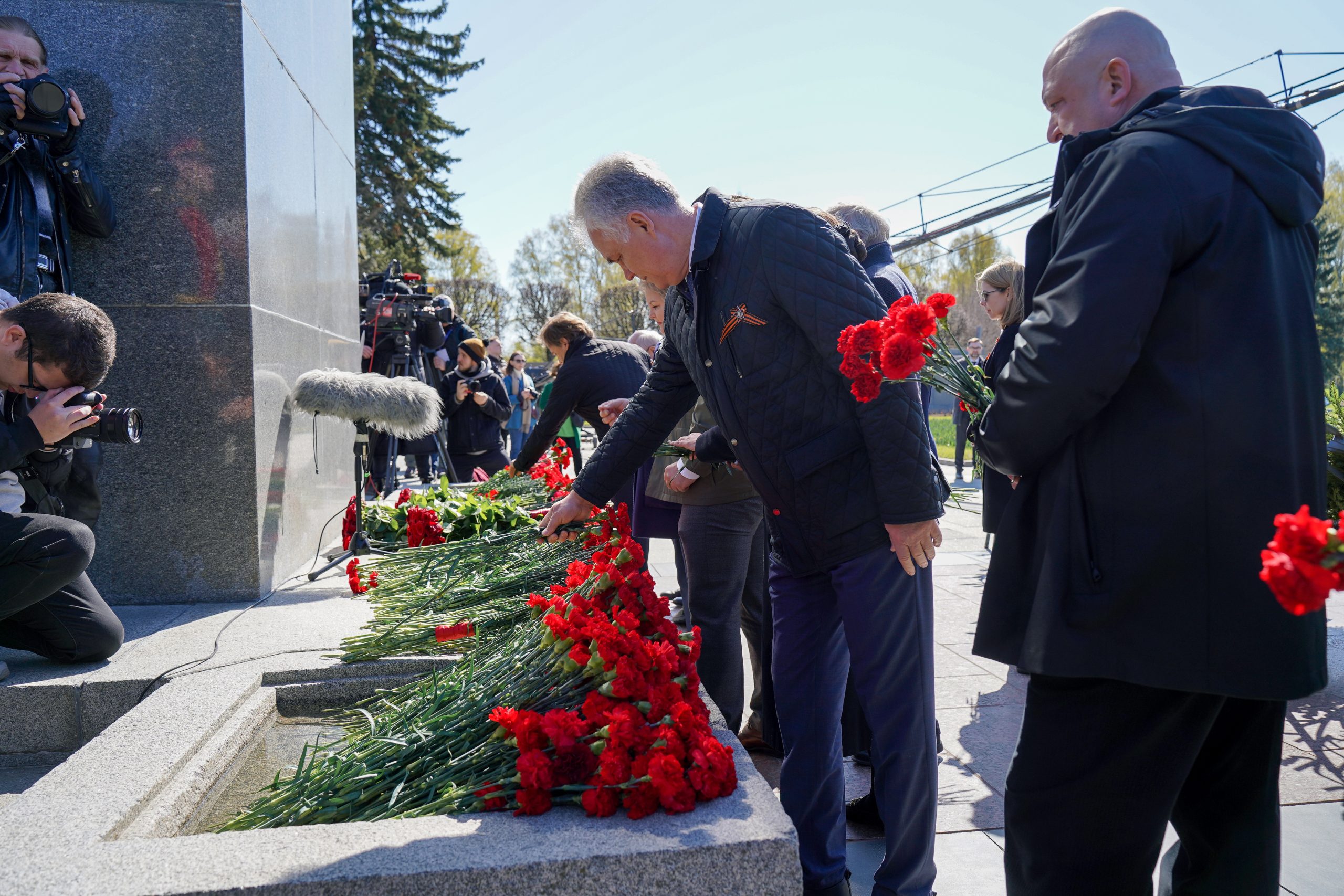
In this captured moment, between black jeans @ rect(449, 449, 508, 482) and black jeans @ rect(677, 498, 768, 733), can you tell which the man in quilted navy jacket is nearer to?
black jeans @ rect(677, 498, 768, 733)

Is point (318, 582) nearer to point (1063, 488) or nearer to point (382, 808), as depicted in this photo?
point (382, 808)

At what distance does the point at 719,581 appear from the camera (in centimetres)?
337

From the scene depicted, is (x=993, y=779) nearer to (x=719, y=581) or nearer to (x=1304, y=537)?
(x=719, y=581)

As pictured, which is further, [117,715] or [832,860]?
[117,715]

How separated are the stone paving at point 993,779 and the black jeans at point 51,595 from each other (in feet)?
7.97

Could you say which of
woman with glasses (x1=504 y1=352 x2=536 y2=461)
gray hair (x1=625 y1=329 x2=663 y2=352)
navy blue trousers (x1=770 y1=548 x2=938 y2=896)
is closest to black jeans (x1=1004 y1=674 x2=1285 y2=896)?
navy blue trousers (x1=770 y1=548 x2=938 y2=896)

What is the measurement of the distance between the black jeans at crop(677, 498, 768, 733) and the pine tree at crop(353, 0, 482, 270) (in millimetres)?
24385

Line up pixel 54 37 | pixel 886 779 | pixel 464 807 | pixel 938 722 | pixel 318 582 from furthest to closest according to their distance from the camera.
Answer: pixel 318 582 < pixel 54 37 < pixel 938 722 < pixel 886 779 < pixel 464 807

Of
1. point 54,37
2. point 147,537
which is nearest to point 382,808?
point 147,537

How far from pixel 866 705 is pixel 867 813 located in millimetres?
830

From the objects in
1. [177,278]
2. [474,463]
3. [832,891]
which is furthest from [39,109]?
[474,463]

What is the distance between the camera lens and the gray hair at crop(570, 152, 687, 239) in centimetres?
241

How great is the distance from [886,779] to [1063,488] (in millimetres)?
1004

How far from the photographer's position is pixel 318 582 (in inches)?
196
